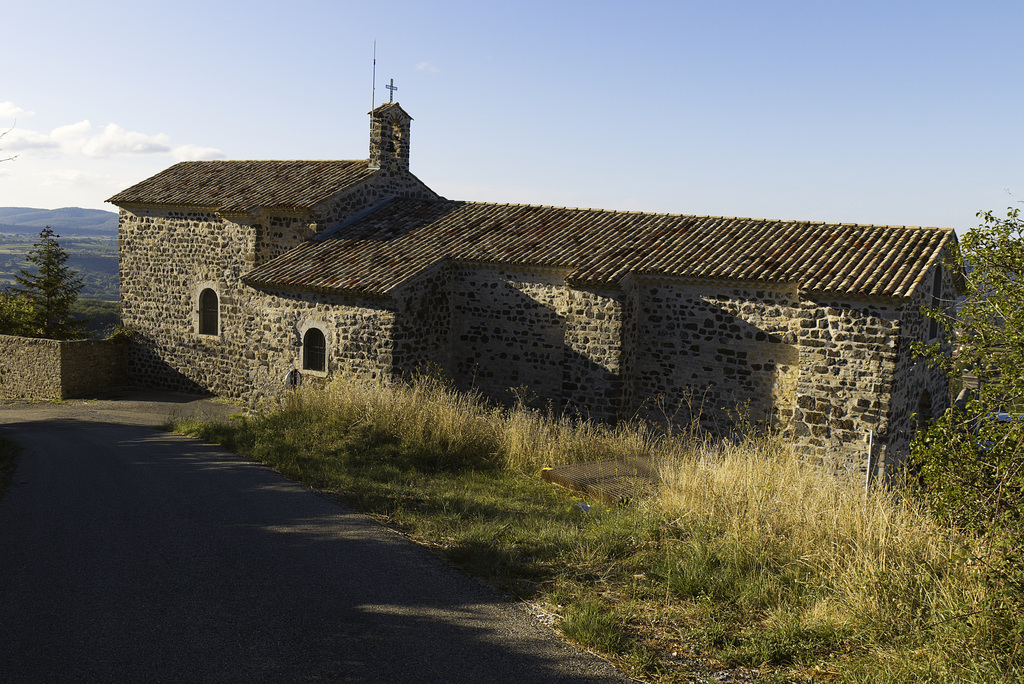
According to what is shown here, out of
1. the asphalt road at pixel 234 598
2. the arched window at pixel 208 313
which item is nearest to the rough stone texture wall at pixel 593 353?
the asphalt road at pixel 234 598

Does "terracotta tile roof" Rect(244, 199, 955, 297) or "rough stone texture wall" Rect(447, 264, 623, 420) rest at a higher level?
"terracotta tile roof" Rect(244, 199, 955, 297)

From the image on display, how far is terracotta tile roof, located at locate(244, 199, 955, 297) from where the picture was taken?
1319cm

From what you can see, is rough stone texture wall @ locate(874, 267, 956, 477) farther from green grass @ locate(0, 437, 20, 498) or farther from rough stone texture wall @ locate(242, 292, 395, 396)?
green grass @ locate(0, 437, 20, 498)

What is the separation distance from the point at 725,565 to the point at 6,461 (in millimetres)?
9938

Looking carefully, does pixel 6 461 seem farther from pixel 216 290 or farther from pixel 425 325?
pixel 216 290

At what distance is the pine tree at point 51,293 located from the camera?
2506 centimetres

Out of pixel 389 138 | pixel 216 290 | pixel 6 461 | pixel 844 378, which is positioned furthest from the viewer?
pixel 216 290

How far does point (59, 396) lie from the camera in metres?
20.2

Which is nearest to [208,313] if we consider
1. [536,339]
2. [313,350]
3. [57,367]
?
[57,367]

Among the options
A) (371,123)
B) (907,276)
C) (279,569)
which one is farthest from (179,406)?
(907,276)

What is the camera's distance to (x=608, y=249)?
15.3 m

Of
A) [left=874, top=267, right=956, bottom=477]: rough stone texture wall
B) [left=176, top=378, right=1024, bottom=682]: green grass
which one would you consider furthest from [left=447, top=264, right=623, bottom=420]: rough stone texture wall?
[left=874, top=267, right=956, bottom=477]: rough stone texture wall

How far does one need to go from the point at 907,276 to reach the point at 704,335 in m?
3.66

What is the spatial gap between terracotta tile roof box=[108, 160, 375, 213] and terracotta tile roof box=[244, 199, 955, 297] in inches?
54.4
